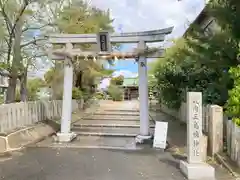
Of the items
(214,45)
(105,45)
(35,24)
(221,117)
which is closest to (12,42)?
(35,24)

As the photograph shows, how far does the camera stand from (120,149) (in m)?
9.16

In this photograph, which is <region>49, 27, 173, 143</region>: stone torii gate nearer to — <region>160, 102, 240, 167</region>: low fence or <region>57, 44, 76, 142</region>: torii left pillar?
<region>57, 44, 76, 142</region>: torii left pillar

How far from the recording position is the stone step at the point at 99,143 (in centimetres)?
953

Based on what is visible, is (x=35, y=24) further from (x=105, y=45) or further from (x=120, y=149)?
(x=120, y=149)

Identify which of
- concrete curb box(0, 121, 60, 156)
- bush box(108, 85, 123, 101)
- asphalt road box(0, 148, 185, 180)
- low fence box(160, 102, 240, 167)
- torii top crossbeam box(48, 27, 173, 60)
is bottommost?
asphalt road box(0, 148, 185, 180)

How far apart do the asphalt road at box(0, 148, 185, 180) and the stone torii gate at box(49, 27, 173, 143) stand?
1.79 meters

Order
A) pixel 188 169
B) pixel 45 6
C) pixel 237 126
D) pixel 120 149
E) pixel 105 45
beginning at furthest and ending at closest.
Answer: pixel 45 6 < pixel 105 45 < pixel 120 149 < pixel 237 126 < pixel 188 169

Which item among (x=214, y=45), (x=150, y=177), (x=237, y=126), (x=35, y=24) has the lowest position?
(x=150, y=177)

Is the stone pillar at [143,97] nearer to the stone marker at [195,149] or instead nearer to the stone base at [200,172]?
the stone marker at [195,149]

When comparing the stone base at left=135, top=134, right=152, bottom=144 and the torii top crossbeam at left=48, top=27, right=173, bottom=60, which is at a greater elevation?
the torii top crossbeam at left=48, top=27, right=173, bottom=60

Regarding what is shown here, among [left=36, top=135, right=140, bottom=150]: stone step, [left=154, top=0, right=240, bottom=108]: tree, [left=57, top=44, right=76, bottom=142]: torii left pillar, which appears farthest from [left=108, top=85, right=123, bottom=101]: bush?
[left=57, top=44, right=76, bottom=142]: torii left pillar

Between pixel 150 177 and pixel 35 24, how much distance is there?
1109 cm

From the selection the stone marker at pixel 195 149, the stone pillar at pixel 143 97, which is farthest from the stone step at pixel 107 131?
the stone marker at pixel 195 149

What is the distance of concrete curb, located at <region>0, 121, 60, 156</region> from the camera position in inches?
334
